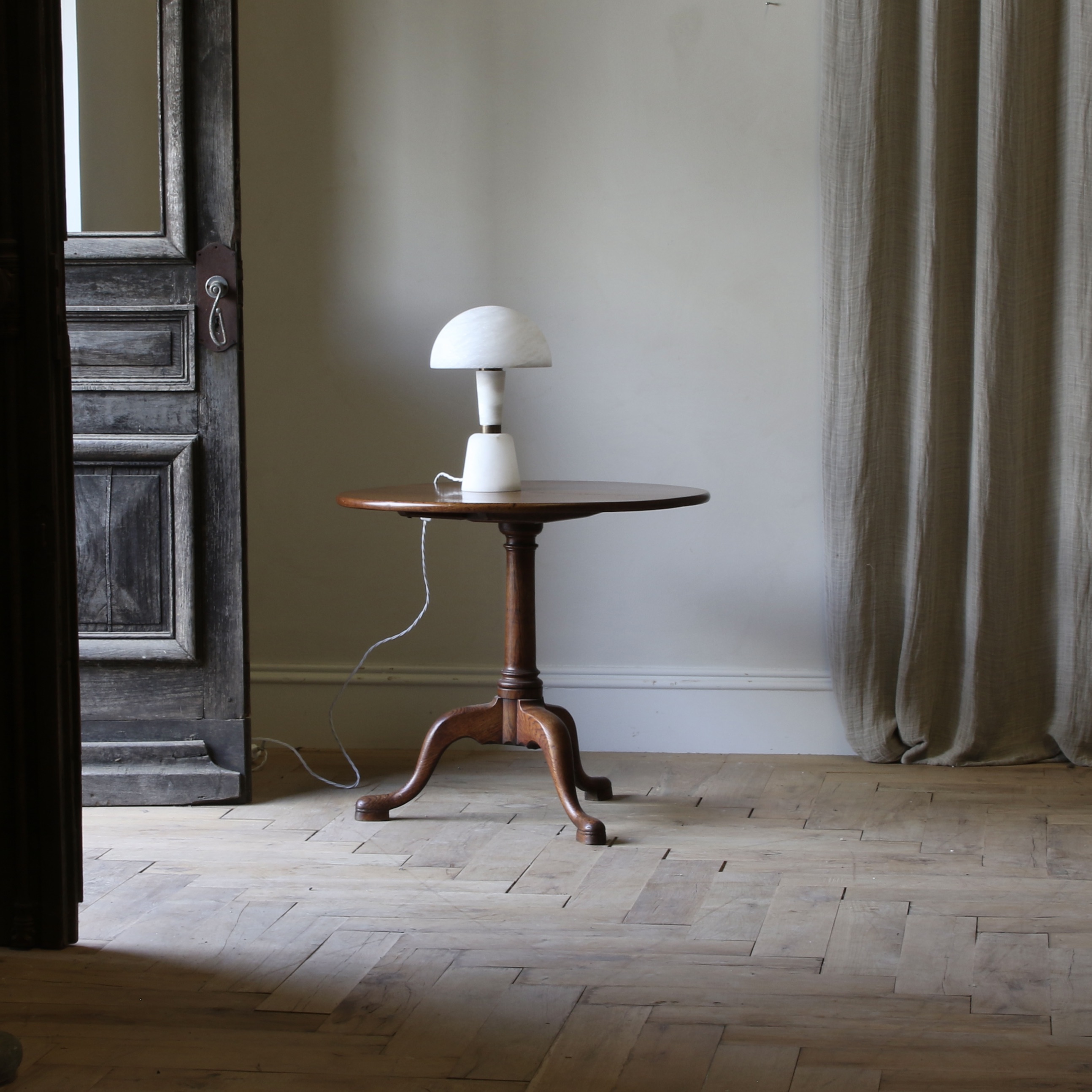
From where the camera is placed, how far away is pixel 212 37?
2.52 meters

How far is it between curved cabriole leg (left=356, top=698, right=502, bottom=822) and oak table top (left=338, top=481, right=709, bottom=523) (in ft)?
1.35

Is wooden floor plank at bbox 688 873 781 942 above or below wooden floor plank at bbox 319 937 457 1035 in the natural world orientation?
below

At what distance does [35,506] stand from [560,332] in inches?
57.3

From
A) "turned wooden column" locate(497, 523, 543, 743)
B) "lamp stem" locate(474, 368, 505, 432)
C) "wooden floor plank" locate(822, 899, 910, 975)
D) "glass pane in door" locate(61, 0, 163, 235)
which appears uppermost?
"glass pane in door" locate(61, 0, 163, 235)

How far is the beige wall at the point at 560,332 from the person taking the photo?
2.91 m

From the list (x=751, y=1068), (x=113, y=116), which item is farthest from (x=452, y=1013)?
(x=113, y=116)

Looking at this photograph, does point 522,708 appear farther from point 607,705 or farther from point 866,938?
point 866,938

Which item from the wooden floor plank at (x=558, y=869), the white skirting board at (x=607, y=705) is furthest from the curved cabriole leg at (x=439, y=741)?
the white skirting board at (x=607, y=705)

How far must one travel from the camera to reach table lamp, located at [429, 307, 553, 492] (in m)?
2.34

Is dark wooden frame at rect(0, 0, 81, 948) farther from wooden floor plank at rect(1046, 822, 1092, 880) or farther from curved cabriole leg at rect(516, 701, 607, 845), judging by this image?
wooden floor plank at rect(1046, 822, 1092, 880)

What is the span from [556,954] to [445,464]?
145 centimetres

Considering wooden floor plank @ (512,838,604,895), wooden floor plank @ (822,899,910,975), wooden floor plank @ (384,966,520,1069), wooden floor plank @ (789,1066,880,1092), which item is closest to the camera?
wooden floor plank @ (789,1066,880,1092)

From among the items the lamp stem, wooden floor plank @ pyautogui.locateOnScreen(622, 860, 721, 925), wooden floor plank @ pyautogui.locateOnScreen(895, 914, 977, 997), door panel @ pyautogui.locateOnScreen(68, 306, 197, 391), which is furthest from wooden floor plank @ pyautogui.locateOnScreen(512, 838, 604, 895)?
door panel @ pyautogui.locateOnScreen(68, 306, 197, 391)

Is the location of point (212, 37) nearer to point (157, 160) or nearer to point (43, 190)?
point (157, 160)
